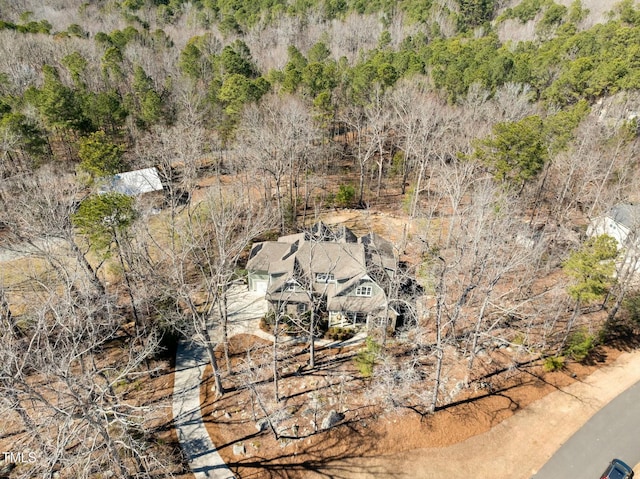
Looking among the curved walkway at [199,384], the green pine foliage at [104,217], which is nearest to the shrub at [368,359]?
the curved walkway at [199,384]

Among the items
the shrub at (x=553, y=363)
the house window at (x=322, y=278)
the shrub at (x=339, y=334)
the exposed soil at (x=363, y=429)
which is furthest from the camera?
the house window at (x=322, y=278)

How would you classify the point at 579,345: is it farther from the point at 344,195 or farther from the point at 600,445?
the point at 344,195

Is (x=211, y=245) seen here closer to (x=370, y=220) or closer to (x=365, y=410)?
(x=370, y=220)

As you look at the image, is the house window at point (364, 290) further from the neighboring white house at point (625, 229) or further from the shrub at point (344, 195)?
the shrub at point (344, 195)

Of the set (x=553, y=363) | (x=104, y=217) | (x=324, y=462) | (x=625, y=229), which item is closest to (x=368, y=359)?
(x=324, y=462)

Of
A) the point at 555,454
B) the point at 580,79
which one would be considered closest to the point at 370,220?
the point at 555,454

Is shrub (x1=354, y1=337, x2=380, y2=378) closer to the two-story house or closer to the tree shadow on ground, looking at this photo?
the two-story house
